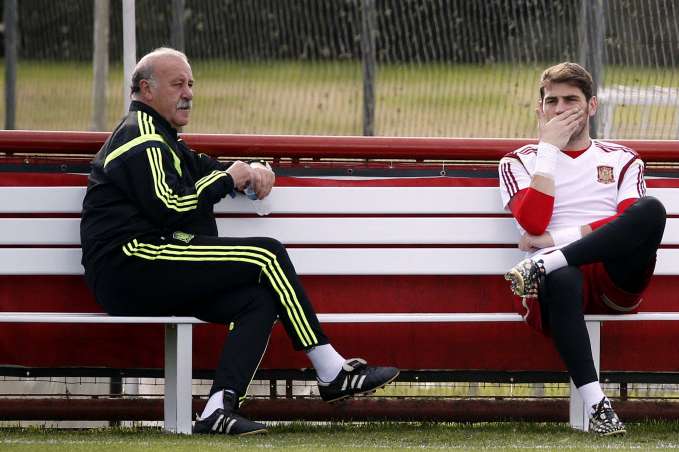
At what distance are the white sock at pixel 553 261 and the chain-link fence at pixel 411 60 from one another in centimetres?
239

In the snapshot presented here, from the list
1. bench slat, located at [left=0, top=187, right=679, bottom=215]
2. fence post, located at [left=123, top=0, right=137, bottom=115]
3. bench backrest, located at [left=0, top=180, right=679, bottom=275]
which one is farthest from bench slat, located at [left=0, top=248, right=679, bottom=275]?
fence post, located at [left=123, top=0, right=137, bottom=115]

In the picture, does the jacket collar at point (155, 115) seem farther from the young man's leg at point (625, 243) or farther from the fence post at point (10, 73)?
the fence post at point (10, 73)

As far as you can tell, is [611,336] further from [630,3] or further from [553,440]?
[630,3]

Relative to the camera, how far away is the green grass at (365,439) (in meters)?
4.53

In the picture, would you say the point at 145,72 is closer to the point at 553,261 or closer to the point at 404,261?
→ the point at 404,261

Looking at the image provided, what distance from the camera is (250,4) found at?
325 inches

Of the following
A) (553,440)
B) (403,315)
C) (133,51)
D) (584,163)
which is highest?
(133,51)

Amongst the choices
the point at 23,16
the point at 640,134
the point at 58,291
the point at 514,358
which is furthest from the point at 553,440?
the point at 23,16

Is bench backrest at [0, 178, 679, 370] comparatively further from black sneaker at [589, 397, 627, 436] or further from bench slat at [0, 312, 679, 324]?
black sneaker at [589, 397, 627, 436]

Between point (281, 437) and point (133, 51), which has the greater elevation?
point (133, 51)

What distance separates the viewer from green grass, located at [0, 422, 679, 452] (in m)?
4.53

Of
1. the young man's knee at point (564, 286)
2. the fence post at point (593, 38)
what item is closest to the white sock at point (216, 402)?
the young man's knee at point (564, 286)

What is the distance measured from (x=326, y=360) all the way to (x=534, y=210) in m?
0.87

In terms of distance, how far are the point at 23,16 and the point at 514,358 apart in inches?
247
